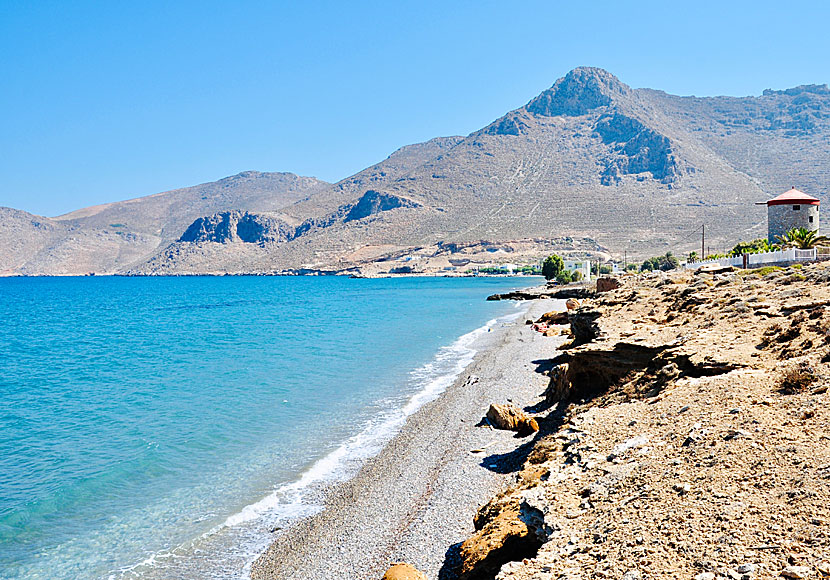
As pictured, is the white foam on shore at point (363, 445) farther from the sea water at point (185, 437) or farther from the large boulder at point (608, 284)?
the large boulder at point (608, 284)

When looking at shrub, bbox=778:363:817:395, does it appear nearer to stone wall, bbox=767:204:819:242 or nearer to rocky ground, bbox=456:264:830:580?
rocky ground, bbox=456:264:830:580

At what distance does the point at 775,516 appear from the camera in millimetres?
4977

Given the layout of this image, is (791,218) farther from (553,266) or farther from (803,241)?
(553,266)

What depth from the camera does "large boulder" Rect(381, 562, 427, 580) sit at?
23.1ft

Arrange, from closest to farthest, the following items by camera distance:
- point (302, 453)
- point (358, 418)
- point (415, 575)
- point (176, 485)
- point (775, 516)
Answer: point (775, 516) → point (415, 575) → point (176, 485) → point (302, 453) → point (358, 418)

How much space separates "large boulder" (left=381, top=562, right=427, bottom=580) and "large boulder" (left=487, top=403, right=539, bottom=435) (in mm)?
6201

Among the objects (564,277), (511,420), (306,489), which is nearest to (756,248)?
(511,420)

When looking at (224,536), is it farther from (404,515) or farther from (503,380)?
(503,380)

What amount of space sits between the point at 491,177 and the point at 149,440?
18909 cm

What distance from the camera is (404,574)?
711 centimetres

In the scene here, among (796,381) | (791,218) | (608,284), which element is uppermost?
(791,218)

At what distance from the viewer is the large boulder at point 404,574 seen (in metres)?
7.05

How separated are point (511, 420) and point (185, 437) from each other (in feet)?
26.5

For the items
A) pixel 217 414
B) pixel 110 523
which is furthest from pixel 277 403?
pixel 110 523
